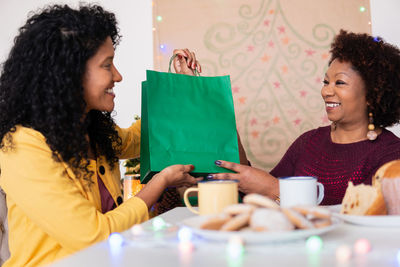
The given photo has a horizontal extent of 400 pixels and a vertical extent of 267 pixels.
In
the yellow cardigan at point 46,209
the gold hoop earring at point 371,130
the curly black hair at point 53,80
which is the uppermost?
the curly black hair at point 53,80

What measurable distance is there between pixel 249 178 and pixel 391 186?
0.56 m

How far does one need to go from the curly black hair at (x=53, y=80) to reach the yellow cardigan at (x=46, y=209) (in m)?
0.05

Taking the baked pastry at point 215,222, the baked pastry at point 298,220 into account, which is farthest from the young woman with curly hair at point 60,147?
the baked pastry at point 298,220

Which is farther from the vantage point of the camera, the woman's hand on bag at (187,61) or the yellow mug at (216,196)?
the woman's hand on bag at (187,61)

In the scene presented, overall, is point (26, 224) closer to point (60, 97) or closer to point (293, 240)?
point (60, 97)

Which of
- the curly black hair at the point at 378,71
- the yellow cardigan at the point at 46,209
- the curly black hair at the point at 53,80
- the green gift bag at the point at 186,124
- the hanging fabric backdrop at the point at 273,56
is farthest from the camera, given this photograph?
the hanging fabric backdrop at the point at 273,56

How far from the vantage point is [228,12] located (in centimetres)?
250

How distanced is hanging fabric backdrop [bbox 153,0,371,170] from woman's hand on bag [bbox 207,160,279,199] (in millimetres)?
1017

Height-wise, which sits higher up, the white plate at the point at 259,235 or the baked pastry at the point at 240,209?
the baked pastry at the point at 240,209

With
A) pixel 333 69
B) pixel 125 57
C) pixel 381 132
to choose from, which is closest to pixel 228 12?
pixel 125 57

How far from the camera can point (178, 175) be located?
122cm

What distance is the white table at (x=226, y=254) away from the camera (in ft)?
1.77

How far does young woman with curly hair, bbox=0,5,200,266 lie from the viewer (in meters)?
0.96

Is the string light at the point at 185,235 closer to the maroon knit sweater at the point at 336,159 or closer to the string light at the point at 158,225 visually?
the string light at the point at 158,225
